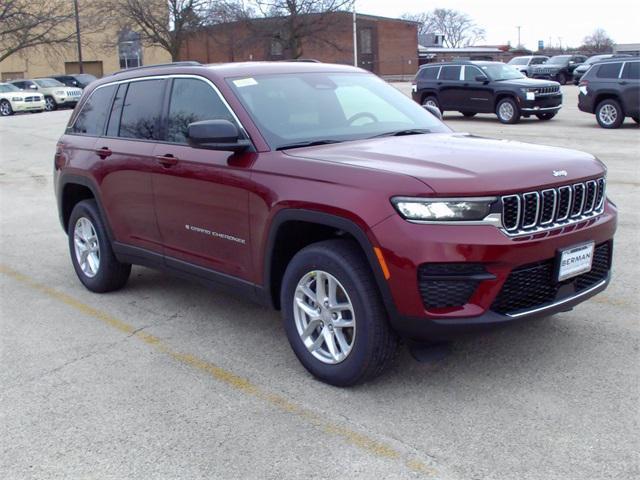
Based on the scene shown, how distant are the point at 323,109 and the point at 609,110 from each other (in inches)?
625

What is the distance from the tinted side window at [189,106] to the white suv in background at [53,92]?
33333 millimetres

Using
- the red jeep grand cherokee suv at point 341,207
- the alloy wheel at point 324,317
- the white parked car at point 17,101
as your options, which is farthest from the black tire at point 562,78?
the alloy wheel at point 324,317

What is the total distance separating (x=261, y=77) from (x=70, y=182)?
235 cm

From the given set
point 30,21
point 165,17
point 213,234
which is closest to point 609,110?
point 213,234

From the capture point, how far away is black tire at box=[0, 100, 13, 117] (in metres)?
34.8

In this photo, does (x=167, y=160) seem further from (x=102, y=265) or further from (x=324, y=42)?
(x=324, y=42)

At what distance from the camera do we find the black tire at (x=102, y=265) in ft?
20.8

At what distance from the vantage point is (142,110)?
586cm

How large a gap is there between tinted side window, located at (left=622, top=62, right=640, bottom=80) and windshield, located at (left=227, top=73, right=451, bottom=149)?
1451 cm

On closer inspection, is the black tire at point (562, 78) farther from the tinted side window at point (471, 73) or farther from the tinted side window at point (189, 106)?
the tinted side window at point (189, 106)

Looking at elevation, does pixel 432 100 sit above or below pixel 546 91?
below

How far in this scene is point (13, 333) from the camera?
5.65m

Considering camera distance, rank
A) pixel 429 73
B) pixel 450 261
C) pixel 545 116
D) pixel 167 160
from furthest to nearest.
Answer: pixel 429 73, pixel 545 116, pixel 167 160, pixel 450 261

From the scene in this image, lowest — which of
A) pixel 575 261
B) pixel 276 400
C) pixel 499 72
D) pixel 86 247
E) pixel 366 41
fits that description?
pixel 276 400
